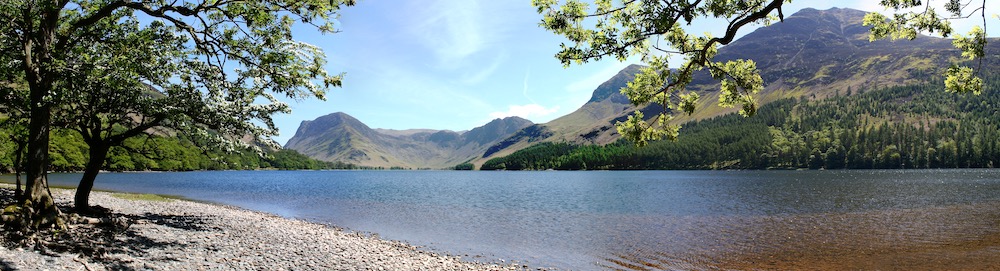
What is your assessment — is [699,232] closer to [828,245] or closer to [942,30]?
[828,245]


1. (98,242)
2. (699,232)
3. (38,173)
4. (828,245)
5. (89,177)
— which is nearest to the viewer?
(98,242)

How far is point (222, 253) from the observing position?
18.3m

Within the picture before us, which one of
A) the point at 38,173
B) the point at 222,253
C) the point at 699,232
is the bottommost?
the point at 699,232

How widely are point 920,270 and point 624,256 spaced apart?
13991mm

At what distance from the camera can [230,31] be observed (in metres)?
19.0

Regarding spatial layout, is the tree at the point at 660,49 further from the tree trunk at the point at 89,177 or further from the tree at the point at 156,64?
the tree trunk at the point at 89,177

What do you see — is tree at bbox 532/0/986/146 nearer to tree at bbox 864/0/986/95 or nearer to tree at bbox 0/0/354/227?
tree at bbox 864/0/986/95

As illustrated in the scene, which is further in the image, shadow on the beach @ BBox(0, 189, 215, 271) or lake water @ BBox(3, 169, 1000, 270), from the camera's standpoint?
lake water @ BBox(3, 169, 1000, 270)

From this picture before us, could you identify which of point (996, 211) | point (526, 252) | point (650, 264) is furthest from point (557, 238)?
point (996, 211)

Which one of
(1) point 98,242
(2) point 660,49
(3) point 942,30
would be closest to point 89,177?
(1) point 98,242

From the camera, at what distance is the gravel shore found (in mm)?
13953

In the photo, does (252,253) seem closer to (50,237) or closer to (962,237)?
(50,237)

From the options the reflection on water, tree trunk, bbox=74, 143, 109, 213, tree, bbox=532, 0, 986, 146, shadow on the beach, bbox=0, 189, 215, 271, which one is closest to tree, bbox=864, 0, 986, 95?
tree, bbox=532, 0, 986, 146

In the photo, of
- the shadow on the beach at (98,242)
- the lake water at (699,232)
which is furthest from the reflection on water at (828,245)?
the shadow on the beach at (98,242)
